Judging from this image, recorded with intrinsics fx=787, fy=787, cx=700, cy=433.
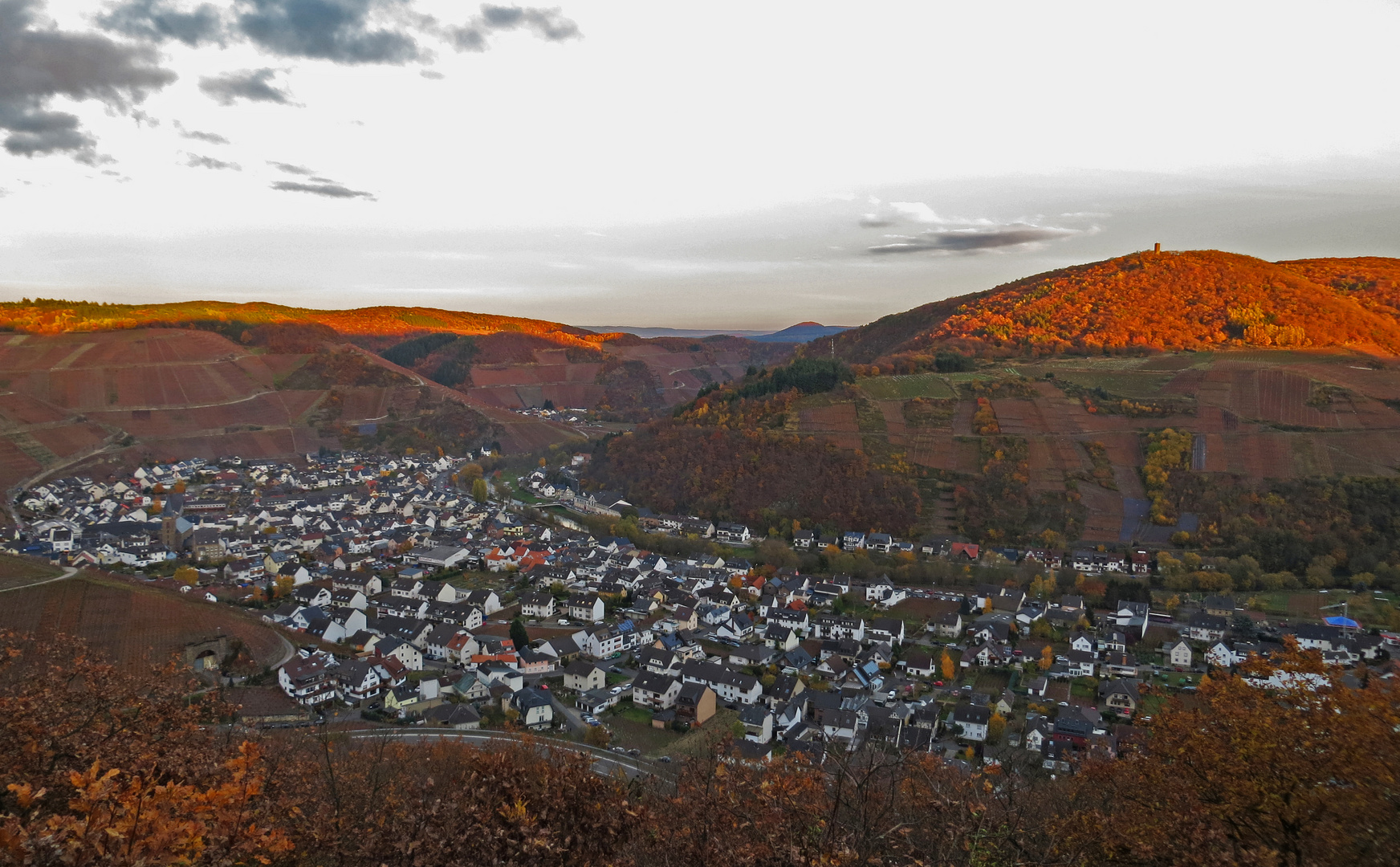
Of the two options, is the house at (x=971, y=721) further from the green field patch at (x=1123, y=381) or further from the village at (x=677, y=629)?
the green field patch at (x=1123, y=381)

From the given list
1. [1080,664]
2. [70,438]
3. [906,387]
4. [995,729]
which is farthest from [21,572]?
[906,387]

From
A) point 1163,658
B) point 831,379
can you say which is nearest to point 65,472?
point 831,379

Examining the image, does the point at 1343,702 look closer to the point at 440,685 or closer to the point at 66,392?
the point at 440,685

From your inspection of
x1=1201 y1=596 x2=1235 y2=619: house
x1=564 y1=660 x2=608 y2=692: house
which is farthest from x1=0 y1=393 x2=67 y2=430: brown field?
x1=1201 y1=596 x2=1235 y2=619: house

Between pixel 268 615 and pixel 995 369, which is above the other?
pixel 995 369

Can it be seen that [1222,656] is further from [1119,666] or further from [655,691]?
[655,691]

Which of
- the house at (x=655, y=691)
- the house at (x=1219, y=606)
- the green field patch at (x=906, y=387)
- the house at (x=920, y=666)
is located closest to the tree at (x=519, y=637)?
the house at (x=655, y=691)

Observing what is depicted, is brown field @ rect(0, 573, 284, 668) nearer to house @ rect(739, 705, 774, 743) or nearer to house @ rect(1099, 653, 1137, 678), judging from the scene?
house @ rect(739, 705, 774, 743)
